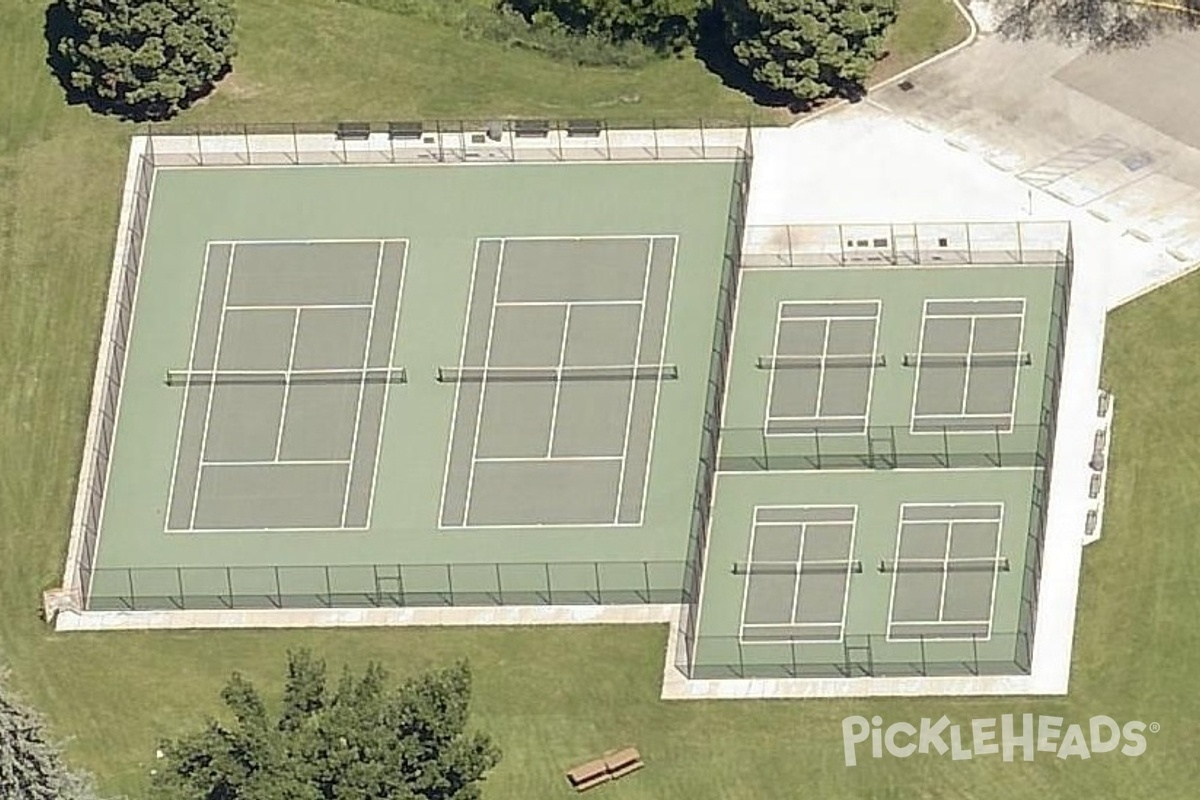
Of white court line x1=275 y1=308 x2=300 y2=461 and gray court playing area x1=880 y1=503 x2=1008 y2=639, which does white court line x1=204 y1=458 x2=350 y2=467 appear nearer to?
white court line x1=275 y1=308 x2=300 y2=461

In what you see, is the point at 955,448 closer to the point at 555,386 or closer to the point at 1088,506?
the point at 1088,506

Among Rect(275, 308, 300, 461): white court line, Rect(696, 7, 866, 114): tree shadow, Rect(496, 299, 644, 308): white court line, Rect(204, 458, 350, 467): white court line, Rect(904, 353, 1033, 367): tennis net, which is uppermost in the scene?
Rect(696, 7, 866, 114): tree shadow

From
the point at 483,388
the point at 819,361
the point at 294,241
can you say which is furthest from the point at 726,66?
the point at 294,241

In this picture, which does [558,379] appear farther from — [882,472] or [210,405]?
[210,405]

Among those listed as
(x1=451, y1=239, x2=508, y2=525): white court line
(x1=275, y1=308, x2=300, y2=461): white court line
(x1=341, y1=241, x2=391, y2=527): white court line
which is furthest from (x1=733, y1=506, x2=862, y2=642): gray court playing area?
(x1=275, y1=308, x2=300, y2=461): white court line

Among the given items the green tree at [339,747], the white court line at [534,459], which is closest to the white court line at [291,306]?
the white court line at [534,459]

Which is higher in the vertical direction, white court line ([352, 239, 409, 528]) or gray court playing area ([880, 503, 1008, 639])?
white court line ([352, 239, 409, 528])
